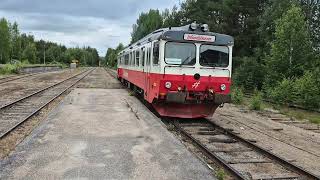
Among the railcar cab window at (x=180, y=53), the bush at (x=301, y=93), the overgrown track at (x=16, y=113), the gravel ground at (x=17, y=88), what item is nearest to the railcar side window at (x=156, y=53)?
the railcar cab window at (x=180, y=53)

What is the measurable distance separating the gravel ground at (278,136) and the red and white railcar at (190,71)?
1.11 m

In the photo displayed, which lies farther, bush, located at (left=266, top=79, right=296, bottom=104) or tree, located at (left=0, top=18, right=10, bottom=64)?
tree, located at (left=0, top=18, right=10, bottom=64)

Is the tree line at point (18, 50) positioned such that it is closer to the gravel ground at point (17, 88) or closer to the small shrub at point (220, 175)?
the gravel ground at point (17, 88)

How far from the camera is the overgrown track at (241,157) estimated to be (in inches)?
317

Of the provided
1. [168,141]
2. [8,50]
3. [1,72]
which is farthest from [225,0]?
[8,50]

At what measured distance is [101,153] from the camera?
8.91 meters

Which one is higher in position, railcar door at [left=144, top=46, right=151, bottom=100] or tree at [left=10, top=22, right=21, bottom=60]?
tree at [left=10, top=22, right=21, bottom=60]

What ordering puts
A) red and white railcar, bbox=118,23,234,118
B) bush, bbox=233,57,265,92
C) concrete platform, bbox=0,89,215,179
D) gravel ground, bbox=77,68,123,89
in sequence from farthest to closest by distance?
bush, bbox=233,57,265,92
gravel ground, bbox=77,68,123,89
red and white railcar, bbox=118,23,234,118
concrete platform, bbox=0,89,215,179

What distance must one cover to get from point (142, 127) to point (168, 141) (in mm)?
2096

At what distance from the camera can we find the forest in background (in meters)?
23.6

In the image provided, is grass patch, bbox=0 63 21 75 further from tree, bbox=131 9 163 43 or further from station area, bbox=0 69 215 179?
tree, bbox=131 9 163 43

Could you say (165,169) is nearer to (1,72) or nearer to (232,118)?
(232,118)

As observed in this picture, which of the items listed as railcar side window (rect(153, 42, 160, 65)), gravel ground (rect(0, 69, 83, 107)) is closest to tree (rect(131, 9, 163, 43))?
gravel ground (rect(0, 69, 83, 107))

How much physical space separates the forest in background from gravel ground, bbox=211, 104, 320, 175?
650cm
